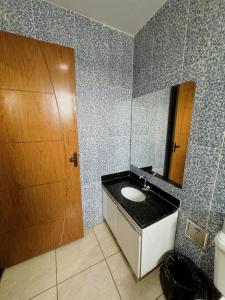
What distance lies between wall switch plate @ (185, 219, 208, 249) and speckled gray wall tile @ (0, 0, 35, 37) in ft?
6.95

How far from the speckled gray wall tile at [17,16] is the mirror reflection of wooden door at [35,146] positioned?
14 centimetres

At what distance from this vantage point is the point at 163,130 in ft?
4.47

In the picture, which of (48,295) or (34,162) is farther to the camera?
(34,162)

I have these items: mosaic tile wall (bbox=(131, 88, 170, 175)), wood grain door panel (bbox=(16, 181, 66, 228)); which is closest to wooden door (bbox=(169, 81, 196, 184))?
mosaic tile wall (bbox=(131, 88, 170, 175))

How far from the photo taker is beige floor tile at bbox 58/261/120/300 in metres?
1.07

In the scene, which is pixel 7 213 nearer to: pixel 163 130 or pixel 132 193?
pixel 132 193

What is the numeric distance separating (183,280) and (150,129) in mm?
1400

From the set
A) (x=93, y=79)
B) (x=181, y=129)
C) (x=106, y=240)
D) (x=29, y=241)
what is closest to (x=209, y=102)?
(x=181, y=129)

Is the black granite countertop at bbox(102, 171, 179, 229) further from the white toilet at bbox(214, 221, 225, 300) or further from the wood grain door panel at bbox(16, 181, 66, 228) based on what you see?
the wood grain door panel at bbox(16, 181, 66, 228)

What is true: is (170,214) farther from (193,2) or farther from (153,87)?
(193,2)

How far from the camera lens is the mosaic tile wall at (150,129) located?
1345 millimetres

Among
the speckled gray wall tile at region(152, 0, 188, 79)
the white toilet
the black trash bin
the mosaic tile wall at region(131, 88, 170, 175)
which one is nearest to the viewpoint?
the white toilet

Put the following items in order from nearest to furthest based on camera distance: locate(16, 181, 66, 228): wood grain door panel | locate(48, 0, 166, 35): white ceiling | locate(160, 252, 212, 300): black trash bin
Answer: locate(160, 252, 212, 300): black trash bin < locate(48, 0, 166, 35): white ceiling < locate(16, 181, 66, 228): wood grain door panel

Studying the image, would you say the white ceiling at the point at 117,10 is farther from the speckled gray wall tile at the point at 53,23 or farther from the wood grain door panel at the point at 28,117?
the wood grain door panel at the point at 28,117
